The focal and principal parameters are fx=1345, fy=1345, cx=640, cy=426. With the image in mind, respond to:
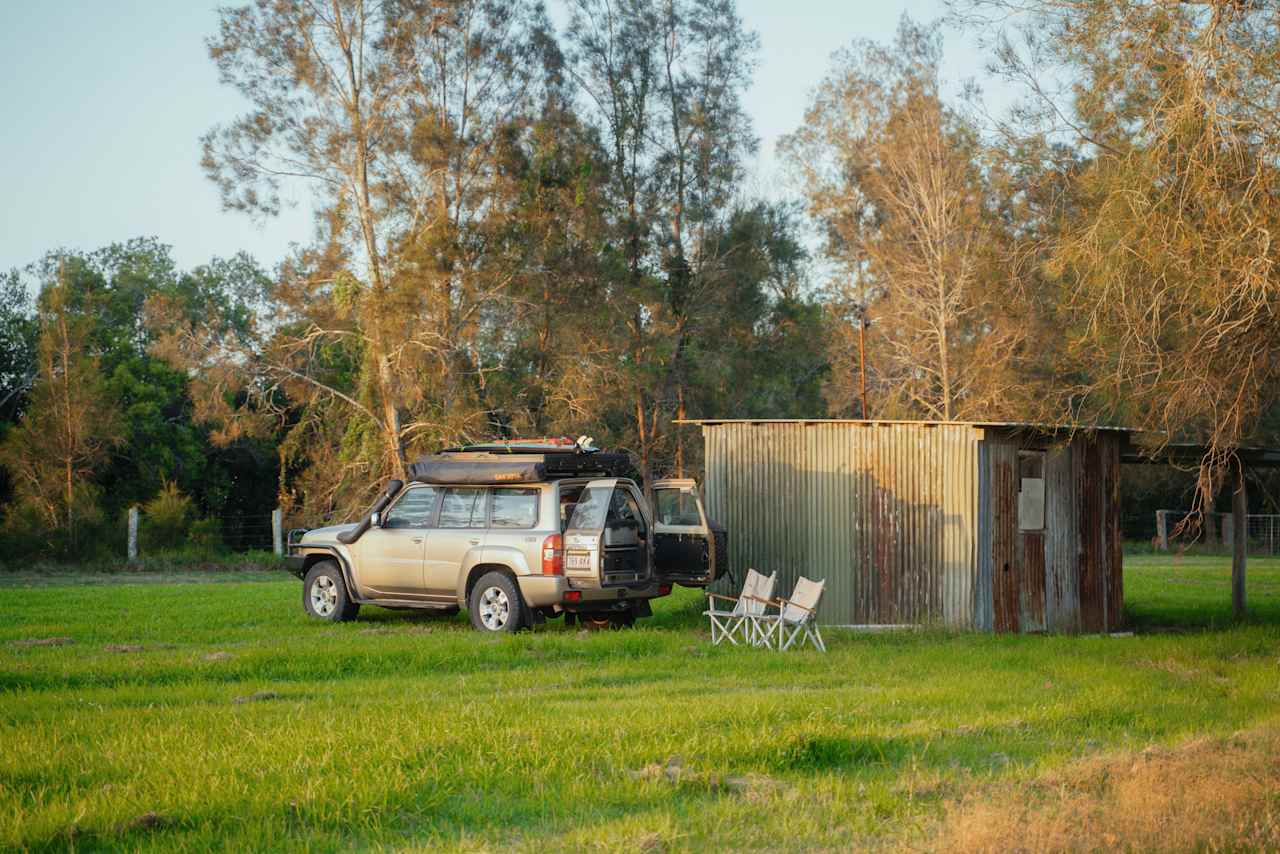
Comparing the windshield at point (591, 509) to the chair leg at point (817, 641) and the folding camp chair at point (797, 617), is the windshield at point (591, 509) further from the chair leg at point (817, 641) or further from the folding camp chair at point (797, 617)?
the chair leg at point (817, 641)

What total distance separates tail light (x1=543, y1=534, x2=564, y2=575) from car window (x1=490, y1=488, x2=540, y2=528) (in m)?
0.38

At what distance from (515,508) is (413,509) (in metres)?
1.46

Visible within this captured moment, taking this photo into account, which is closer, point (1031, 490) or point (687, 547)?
point (687, 547)

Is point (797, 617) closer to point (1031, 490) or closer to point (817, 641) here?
point (817, 641)

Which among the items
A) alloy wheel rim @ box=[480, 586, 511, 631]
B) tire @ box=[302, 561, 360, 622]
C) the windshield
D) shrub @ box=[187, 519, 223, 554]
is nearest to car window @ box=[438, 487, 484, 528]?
alloy wheel rim @ box=[480, 586, 511, 631]

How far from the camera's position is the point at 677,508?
16.6 metres

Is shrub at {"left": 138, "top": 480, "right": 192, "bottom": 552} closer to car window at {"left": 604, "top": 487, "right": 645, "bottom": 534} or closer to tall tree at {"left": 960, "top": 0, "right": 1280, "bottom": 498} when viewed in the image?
car window at {"left": 604, "top": 487, "right": 645, "bottom": 534}

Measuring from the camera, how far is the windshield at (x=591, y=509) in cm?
1448

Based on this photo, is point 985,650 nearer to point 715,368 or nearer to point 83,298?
point 715,368

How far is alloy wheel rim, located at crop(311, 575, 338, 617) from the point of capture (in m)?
16.1

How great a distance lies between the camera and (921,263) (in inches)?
1268

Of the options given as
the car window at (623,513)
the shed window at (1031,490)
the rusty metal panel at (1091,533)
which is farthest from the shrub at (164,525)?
the rusty metal panel at (1091,533)

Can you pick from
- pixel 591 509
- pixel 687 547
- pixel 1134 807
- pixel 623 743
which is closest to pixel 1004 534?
pixel 687 547

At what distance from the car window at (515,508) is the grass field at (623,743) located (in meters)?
1.38
